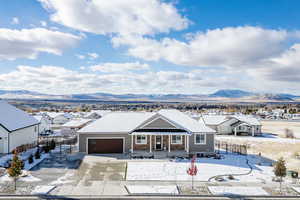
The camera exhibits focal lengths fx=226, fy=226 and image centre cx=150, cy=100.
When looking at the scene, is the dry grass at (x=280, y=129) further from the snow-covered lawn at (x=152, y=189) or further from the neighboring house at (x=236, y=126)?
the snow-covered lawn at (x=152, y=189)

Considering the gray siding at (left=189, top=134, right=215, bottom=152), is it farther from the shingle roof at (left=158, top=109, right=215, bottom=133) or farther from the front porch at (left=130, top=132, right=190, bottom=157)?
the shingle roof at (left=158, top=109, right=215, bottom=133)

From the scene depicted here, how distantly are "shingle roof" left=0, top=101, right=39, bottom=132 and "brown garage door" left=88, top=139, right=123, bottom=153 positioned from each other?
9.88 metres

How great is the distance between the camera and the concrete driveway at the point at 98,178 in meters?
15.8

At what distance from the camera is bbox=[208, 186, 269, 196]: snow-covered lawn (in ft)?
51.9

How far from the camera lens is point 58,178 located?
728 inches

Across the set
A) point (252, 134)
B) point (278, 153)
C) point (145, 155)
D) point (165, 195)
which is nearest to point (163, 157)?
point (145, 155)

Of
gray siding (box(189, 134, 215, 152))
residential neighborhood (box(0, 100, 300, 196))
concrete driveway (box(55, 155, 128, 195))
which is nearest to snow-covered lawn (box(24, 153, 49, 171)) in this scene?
residential neighborhood (box(0, 100, 300, 196))

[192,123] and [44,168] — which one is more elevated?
[192,123]

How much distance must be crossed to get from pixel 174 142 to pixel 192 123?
394cm

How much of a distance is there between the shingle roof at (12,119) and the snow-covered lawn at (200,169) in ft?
52.9

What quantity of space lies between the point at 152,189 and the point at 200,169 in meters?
7.41

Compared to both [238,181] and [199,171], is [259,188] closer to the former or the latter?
[238,181]

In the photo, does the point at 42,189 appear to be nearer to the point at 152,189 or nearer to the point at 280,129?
the point at 152,189

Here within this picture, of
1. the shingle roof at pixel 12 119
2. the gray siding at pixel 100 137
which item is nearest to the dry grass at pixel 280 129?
the gray siding at pixel 100 137
